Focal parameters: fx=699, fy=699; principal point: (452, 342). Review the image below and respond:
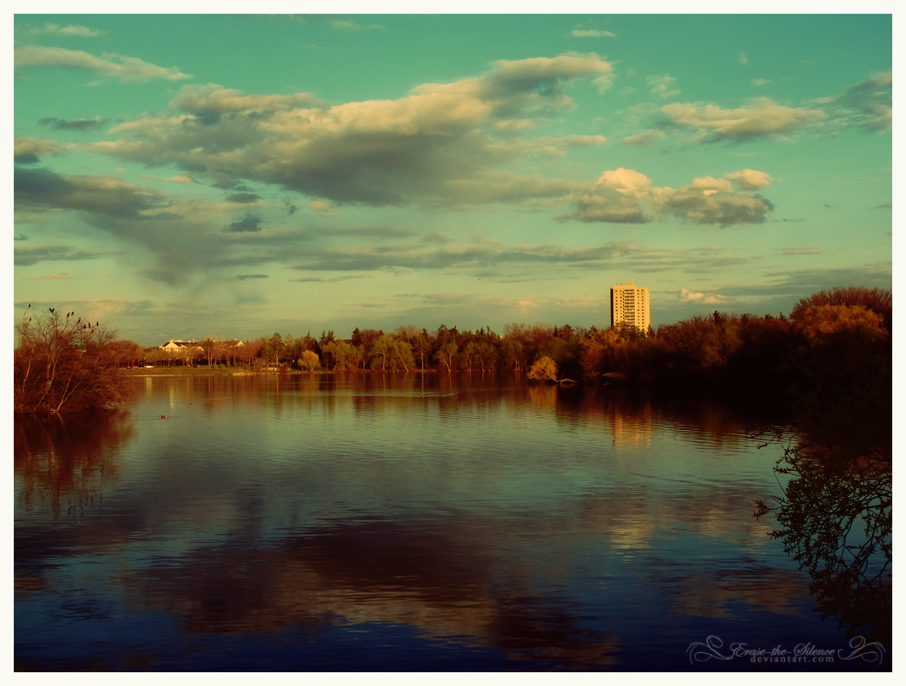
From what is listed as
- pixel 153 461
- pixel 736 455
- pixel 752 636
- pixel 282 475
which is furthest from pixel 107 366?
pixel 752 636

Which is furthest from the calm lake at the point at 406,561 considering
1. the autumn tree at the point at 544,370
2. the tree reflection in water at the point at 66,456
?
the autumn tree at the point at 544,370

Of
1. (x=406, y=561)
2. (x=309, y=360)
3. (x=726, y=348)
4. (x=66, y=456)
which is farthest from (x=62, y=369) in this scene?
(x=309, y=360)

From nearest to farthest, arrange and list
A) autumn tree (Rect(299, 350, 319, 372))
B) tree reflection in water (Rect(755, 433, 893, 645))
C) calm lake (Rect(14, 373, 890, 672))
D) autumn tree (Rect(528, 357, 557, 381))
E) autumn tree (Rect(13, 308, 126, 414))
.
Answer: calm lake (Rect(14, 373, 890, 672)), tree reflection in water (Rect(755, 433, 893, 645)), autumn tree (Rect(13, 308, 126, 414)), autumn tree (Rect(528, 357, 557, 381)), autumn tree (Rect(299, 350, 319, 372))

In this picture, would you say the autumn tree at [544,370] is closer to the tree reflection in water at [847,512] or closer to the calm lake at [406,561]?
the calm lake at [406,561]

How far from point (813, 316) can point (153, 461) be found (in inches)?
2399

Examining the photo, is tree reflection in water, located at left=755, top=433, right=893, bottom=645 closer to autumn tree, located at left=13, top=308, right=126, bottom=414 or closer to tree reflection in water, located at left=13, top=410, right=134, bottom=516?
tree reflection in water, located at left=13, top=410, right=134, bottom=516

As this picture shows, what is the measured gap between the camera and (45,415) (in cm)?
5431

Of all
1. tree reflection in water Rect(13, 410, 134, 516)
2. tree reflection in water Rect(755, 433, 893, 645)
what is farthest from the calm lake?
tree reflection in water Rect(755, 433, 893, 645)

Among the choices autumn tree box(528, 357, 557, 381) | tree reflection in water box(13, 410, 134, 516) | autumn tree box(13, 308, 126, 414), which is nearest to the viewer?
tree reflection in water box(13, 410, 134, 516)

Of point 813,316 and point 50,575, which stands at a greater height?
point 813,316

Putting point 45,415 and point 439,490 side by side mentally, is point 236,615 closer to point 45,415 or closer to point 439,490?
point 439,490

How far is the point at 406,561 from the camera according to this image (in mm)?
16953

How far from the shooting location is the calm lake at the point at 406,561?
1219 cm

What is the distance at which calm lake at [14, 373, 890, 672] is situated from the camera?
12188 mm
